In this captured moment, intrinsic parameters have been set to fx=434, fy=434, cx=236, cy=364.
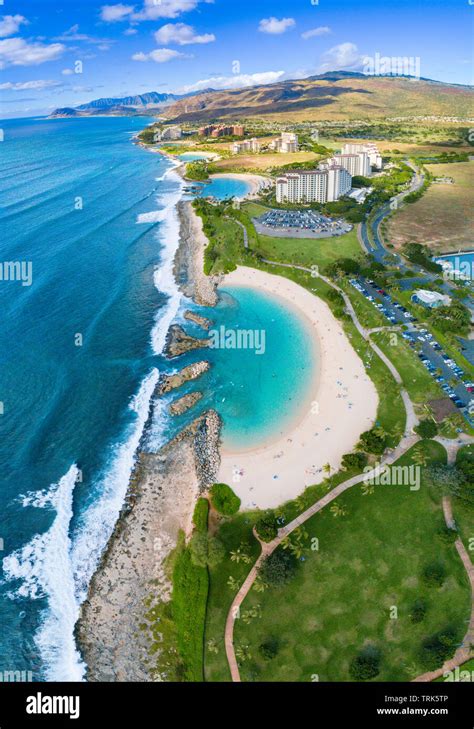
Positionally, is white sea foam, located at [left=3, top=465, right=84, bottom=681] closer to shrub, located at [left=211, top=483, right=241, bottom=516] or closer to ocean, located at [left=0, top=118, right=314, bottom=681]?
ocean, located at [left=0, top=118, right=314, bottom=681]

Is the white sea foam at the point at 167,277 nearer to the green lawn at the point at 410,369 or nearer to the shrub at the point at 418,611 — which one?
the green lawn at the point at 410,369

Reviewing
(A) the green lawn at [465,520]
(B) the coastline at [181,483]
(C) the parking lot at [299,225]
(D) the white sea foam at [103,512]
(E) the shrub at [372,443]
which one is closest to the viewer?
(B) the coastline at [181,483]

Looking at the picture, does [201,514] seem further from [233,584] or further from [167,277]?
[167,277]

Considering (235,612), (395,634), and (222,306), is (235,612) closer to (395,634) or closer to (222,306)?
(395,634)

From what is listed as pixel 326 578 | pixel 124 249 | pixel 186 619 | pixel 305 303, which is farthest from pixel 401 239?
pixel 186 619

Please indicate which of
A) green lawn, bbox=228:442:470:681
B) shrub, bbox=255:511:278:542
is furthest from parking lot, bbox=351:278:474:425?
shrub, bbox=255:511:278:542

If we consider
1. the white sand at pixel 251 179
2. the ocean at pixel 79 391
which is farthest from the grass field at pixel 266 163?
the ocean at pixel 79 391
